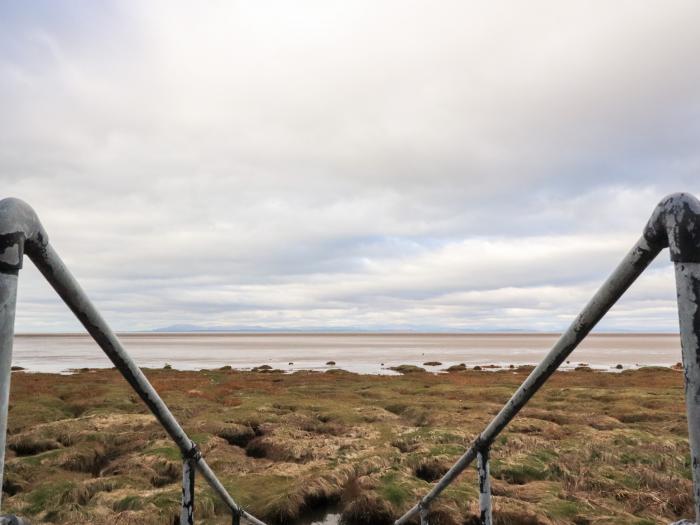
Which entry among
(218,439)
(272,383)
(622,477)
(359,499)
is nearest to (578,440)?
(622,477)

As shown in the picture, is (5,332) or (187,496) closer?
(5,332)

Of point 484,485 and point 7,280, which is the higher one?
point 7,280

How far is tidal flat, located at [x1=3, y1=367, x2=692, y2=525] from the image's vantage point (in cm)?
1244

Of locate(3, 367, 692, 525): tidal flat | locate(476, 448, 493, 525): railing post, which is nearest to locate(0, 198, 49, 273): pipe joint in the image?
locate(476, 448, 493, 525): railing post

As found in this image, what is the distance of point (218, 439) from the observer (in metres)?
19.6

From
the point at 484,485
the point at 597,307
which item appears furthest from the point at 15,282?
the point at 484,485

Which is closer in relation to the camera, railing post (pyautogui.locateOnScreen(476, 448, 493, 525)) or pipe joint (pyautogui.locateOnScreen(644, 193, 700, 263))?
pipe joint (pyautogui.locateOnScreen(644, 193, 700, 263))

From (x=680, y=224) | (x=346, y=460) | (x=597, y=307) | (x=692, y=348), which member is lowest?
(x=346, y=460)

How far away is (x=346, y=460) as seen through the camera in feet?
54.2

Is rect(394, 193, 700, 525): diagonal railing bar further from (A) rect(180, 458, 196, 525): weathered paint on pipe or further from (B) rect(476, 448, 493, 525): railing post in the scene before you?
(A) rect(180, 458, 196, 525): weathered paint on pipe

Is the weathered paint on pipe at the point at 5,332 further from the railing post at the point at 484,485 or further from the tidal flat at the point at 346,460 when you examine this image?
the tidal flat at the point at 346,460

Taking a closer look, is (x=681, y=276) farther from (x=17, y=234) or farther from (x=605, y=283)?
(x=17, y=234)

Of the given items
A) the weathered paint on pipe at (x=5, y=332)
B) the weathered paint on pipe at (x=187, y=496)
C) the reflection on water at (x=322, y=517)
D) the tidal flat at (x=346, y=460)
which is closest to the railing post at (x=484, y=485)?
the weathered paint on pipe at (x=187, y=496)

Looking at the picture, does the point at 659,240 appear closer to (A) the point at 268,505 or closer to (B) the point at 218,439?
(A) the point at 268,505
